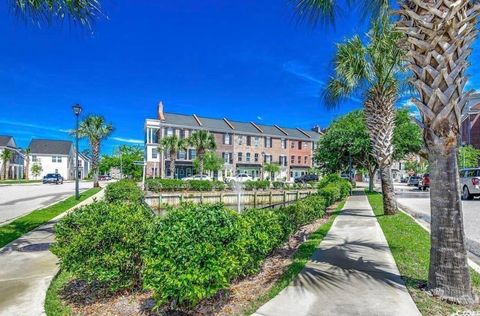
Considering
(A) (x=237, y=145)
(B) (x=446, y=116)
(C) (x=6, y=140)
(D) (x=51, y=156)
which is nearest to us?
(B) (x=446, y=116)

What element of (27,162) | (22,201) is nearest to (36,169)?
(27,162)

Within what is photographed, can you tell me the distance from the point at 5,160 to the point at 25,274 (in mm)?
63982

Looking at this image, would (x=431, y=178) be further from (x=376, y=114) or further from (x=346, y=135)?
(x=346, y=135)

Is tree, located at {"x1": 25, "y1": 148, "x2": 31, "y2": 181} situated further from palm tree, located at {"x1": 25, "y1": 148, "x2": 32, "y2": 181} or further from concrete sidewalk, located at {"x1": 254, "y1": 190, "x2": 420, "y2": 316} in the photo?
concrete sidewalk, located at {"x1": 254, "y1": 190, "x2": 420, "y2": 316}

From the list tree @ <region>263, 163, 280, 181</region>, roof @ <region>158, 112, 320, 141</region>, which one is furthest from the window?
tree @ <region>263, 163, 280, 181</region>

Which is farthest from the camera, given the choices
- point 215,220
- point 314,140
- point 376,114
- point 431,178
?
point 314,140

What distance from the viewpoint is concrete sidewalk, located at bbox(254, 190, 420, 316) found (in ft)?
11.9

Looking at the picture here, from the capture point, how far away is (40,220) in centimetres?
1138

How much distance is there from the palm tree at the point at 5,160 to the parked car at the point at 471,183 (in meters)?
66.5

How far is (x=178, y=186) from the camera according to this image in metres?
31.4

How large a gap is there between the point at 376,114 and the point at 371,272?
8825 mm

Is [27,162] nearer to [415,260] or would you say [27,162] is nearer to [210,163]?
[210,163]

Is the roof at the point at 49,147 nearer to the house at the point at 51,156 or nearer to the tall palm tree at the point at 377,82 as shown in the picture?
the house at the point at 51,156

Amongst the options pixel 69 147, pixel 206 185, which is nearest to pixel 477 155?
pixel 206 185
